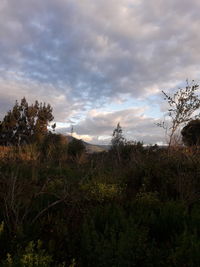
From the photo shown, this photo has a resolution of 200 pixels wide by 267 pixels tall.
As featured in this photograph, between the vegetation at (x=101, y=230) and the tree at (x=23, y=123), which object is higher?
the tree at (x=23, y=123)

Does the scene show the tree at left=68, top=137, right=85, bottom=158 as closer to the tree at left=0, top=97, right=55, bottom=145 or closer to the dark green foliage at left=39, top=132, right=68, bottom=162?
the dark green foliage at left=39, top=132, right=68, bottom=162

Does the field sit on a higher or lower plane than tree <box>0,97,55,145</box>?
lower

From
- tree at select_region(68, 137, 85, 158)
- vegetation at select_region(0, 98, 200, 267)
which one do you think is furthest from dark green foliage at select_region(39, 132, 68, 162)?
vegetation at select_region(0, 98, 200, 267)

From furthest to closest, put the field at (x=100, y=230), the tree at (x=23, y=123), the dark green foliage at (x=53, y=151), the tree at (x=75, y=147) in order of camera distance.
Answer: the tree at (x=23, y=123), the tree at (x=75, y=147), the dark green foliage at (x=53, y=151), the field at (x=100, y=230)

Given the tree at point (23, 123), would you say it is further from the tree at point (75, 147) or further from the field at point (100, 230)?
the field at point (100, 230)

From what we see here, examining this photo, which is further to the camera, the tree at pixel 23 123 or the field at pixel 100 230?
the tree at pixel 23 123

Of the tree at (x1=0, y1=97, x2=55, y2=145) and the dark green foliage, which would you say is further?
the tree at (x1=0, y1=97, x2=55, y2=145)

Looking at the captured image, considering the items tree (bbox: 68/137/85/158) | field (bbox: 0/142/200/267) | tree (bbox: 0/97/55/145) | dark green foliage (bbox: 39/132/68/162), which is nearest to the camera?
field (bbox: 0/142/200/267)

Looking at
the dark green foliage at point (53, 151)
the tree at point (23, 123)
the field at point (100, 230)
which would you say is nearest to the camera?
the field at point (100, 230)

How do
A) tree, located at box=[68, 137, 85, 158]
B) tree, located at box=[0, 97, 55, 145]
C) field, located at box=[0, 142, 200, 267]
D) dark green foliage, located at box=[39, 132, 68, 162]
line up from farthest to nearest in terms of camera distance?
tree, located at box=[0, 97, 55, 145] → tree, located at box=[68, 137, 85, 158] → dark green foliage, located at box=[39, 132, 68, 162] → field, located at box=[0, 142, 200, 267]

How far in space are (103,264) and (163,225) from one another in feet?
5.10

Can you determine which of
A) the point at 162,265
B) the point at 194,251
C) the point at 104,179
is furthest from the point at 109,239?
the point at 104,179

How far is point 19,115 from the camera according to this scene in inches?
1542

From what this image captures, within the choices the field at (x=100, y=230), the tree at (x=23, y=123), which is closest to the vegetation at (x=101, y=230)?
the field at (x=100, y=230)
